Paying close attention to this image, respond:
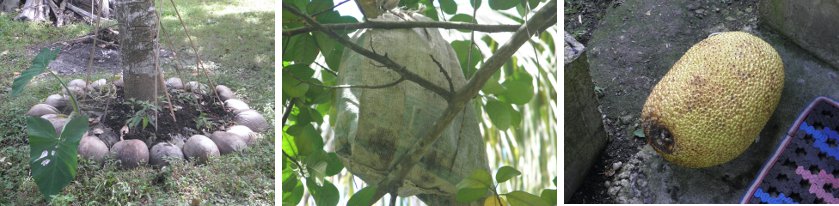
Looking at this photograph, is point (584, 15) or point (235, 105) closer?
point (584, 15)

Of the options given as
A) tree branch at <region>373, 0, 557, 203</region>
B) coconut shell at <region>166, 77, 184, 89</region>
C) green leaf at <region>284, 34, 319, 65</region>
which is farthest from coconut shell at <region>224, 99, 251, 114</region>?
tree branch at <region>373, 0, 557, 203</region>

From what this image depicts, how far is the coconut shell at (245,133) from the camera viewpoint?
1683mm

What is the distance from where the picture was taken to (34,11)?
1.77m

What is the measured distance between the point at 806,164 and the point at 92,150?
4.55ft

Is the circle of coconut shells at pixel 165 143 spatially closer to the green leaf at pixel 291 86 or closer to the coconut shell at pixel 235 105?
the coconut shell at pixel 235 105

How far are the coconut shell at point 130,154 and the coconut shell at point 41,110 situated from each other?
15 centimetres

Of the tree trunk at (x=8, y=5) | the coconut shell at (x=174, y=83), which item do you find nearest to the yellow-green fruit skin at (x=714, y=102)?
the coconut shell at (x=174, y=83)

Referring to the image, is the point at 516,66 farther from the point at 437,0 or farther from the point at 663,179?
the point at 663,179

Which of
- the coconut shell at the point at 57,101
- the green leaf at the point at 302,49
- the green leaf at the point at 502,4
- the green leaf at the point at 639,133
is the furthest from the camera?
the coconut shell at the point at 57,101

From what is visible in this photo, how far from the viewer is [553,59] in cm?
141

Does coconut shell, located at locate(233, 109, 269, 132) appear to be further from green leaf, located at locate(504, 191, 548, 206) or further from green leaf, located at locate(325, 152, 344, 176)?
green leaf, located at locate(504, 191, 548, 206)

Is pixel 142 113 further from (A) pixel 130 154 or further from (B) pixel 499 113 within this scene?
(B) pixel 499 113

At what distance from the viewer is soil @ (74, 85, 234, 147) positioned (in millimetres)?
1734

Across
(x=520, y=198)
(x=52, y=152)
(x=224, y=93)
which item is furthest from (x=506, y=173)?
(x=52, y=152)
